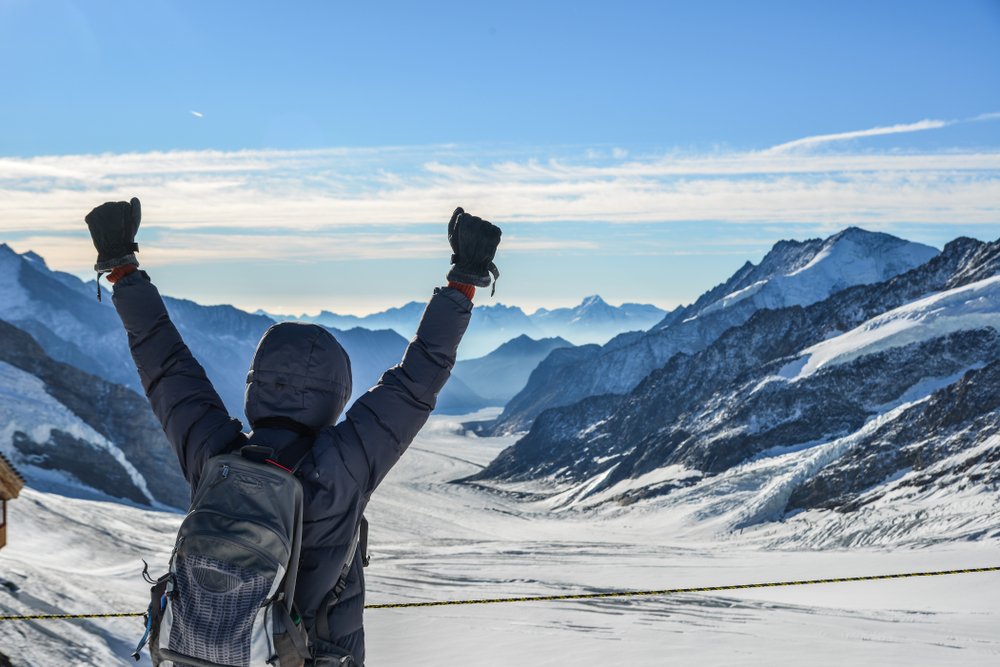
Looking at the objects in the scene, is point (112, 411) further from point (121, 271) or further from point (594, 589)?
point (121, 271)

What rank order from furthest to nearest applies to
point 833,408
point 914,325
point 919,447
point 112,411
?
point 914,325 < point 833,408 < point 112,411 < point 919,447

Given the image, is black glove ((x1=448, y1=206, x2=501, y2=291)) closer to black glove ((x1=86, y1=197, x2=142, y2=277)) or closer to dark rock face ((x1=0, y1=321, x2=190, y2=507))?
black glove ((x1=86, y1=197, x2=142, y2=277))

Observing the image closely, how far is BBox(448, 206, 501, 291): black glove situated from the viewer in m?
3.60

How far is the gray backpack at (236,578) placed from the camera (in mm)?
2973

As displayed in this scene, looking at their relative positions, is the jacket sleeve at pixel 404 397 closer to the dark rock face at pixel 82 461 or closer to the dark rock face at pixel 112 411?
the dark rock face at pixel 82 461

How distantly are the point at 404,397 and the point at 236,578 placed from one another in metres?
0.88

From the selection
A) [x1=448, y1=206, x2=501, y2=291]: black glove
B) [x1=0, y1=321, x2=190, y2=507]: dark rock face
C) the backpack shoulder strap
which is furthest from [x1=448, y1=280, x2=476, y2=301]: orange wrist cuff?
[x1=0, y1=321, x2=190, y2=507]: dark rock face

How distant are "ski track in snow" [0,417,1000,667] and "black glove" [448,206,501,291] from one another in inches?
446

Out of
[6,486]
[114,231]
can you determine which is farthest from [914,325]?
[114,231]

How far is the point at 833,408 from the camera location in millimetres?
85875

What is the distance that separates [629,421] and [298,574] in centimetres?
13232

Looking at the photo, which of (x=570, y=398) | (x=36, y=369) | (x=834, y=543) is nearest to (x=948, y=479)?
(x=834, y=543)

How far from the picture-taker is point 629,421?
134 m

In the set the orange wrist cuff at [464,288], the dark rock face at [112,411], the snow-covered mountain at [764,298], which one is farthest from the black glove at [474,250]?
the snow-covered mountain at [764,298]
